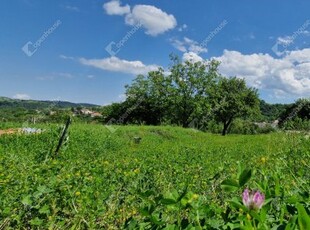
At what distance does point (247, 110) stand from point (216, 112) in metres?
4.64

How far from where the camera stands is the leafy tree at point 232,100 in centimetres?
5338

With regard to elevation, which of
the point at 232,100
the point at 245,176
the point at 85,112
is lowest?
the point at 245,176

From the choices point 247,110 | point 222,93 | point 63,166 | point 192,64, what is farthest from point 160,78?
point 63,166

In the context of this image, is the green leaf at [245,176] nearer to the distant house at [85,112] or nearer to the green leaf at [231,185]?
the green leaf at [231,185]

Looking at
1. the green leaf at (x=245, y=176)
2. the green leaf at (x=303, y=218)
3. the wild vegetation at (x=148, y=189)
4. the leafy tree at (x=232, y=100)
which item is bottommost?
the wild vegetation at (x=148, y=189)

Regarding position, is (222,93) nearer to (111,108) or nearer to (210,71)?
(210,71)

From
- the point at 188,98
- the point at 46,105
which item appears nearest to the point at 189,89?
the point at 188,98

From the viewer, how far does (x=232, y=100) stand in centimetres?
5466

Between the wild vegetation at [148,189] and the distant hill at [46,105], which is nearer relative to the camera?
the wild vegetation at [148,189]

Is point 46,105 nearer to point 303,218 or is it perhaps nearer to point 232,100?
point 232,100

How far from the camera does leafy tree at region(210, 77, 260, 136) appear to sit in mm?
53375

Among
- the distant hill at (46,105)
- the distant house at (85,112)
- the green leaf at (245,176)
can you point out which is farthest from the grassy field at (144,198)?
the distant house at (85,112)

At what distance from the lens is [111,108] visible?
62656mm

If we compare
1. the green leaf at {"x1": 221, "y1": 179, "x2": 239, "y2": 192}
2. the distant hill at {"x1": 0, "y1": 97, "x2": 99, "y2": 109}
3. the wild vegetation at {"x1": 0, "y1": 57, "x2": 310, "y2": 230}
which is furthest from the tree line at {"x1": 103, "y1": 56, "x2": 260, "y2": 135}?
the green leaf at {"x1": 221, "y1": 179, "x2": 239, "y2": 192}
